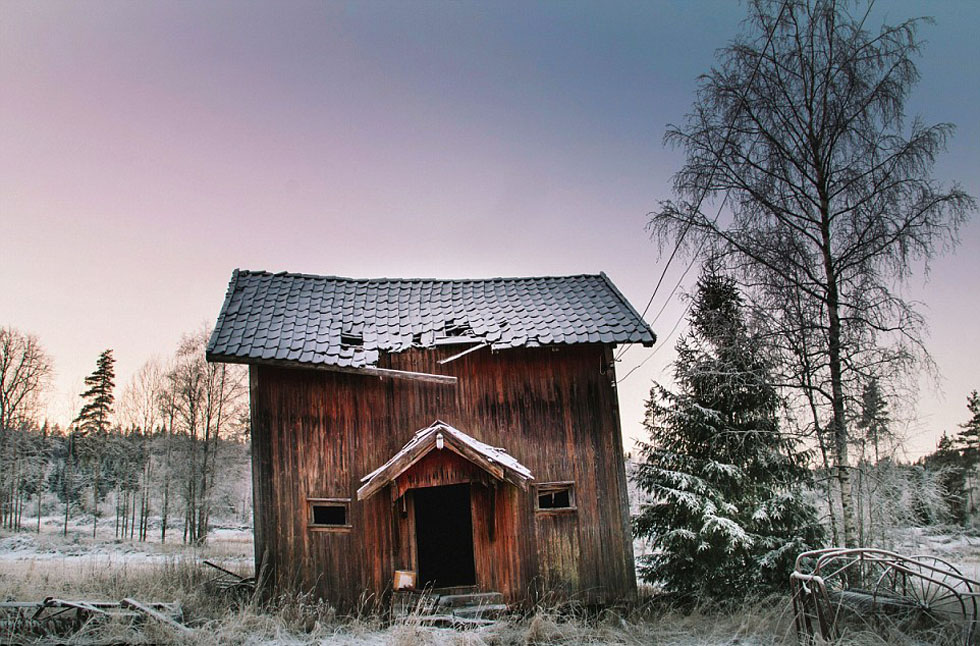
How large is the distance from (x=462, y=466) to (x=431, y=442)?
720 mm

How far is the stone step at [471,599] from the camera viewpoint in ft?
34.4

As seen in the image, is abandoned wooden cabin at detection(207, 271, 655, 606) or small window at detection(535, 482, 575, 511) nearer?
abandoned wooden cabin at detection(207, 271, 655, 606)

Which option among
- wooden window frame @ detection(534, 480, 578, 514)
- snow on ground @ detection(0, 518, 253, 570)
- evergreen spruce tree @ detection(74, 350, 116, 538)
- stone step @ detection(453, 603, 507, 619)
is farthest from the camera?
evergreen spruce tree @ detection(74, 350, 116, 538)

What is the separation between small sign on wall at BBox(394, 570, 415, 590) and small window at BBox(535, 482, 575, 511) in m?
2.50

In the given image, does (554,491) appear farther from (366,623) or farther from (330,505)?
(330,505)

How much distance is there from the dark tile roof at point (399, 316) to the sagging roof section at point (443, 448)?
5.97 feet

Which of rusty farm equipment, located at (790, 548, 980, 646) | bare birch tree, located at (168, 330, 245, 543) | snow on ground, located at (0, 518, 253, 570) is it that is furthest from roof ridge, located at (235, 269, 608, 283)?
bare birch tree, located at (168, 330, 245, 543)

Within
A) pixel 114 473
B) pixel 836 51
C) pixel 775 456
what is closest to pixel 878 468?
pixel 775 456

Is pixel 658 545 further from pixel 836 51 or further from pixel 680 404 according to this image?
pixel 836 51

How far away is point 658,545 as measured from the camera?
40.5 ft

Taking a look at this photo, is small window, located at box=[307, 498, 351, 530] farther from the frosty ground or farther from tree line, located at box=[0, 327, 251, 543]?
tree line, located at box=[0, 327, 251, 543]

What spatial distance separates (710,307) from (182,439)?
92.1ft

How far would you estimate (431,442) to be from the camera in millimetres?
10461

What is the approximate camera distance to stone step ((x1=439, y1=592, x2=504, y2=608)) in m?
10.5
